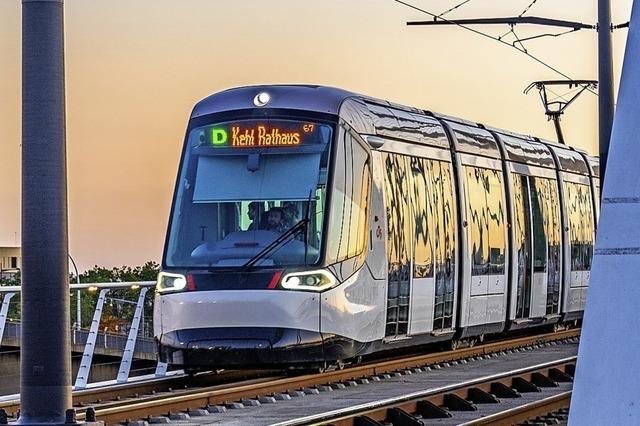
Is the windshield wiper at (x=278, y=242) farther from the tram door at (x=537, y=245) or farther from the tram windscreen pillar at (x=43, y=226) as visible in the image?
the tram door at (x=537, y=245)

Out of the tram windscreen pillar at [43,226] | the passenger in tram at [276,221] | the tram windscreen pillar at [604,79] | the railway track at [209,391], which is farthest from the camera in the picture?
the tram windscreen pillar at [604,79]

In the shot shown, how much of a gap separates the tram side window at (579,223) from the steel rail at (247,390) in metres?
5.29

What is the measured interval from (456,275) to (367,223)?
12.8 feet

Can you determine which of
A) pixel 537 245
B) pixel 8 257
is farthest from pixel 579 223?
pixel 8 257

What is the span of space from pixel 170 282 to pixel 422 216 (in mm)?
4113

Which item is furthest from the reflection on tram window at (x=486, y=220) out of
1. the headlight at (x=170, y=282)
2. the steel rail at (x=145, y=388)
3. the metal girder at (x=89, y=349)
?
the metal girder at (x=89, y=349)

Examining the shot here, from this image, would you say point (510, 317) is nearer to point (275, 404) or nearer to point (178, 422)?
point (275, 404)

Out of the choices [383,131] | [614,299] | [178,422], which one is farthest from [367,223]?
[614,299]

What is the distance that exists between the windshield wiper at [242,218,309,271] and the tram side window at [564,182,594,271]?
40.4 ft

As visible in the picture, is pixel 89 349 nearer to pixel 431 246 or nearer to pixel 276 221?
pixel 276 221

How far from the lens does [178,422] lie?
13852 millimetres

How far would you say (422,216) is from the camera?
67.6ft

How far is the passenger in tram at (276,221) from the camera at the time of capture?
17.6 meters

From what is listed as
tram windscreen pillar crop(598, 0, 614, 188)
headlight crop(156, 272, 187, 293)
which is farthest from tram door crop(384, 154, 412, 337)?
tram windscreen pillar crop(598, 0, 614, 188)
